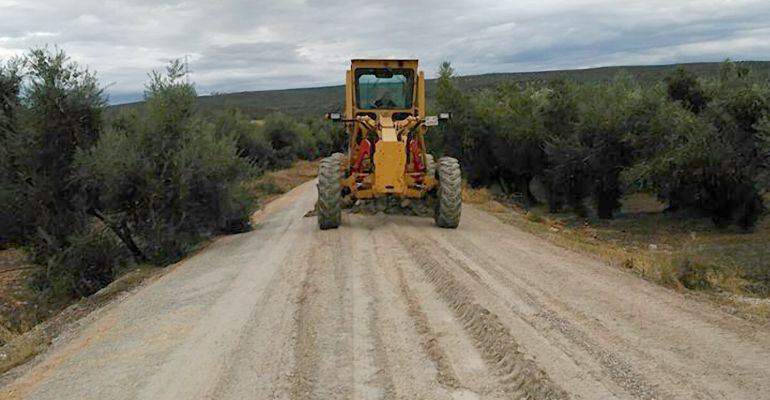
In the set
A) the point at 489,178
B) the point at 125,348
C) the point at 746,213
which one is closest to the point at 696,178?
the point at 746,213

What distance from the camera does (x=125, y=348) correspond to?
7629 millimetres

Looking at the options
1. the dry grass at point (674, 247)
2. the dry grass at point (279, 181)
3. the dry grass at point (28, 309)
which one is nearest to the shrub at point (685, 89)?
the dry grass at point (674, 247)

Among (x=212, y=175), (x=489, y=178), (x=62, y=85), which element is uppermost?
(x=62, y=85)

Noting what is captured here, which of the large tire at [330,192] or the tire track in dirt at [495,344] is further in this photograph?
the large tire at [330,192]

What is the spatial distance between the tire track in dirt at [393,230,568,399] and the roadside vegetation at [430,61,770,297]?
11.6ft

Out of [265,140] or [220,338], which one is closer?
[220,338]

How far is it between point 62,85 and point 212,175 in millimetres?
3719

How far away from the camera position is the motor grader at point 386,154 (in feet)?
46.5

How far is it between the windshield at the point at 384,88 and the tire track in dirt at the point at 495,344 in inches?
278

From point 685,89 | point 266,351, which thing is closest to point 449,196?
point 266,351

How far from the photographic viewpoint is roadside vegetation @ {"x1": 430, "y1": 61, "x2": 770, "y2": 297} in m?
18.5

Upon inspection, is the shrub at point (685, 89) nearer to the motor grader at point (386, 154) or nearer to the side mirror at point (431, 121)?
the motor grader at point (386, 154)

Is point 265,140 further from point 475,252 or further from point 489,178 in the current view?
point 475,252

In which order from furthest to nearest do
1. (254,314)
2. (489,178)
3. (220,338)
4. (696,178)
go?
(489,178) → (696,178) → (254,314) → (220,338)
